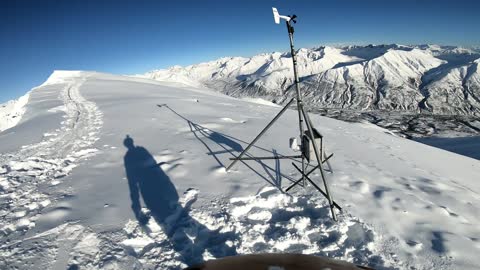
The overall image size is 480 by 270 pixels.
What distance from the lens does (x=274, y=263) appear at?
12.4 ft

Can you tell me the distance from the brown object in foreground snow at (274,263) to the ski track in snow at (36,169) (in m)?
5.46

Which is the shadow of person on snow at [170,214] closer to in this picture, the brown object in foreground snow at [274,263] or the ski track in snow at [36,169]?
the brown object in foreground snow at [274,263]

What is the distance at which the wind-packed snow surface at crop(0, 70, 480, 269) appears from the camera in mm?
5934

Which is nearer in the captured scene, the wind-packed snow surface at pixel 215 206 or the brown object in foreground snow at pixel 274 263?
the brown object in foreground snow at pixel 274 263

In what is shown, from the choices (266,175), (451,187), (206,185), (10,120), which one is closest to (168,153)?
(206,185)

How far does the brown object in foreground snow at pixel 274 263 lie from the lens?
12.1 ft

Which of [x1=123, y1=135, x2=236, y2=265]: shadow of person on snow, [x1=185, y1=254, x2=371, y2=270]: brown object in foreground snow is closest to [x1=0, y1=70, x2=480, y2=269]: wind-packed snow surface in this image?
[x1=123, y1=135, x2=236, y2=265]: shadow of person on snow

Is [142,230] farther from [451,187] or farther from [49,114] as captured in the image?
[49,114]

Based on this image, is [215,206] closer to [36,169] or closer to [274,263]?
[274,263]

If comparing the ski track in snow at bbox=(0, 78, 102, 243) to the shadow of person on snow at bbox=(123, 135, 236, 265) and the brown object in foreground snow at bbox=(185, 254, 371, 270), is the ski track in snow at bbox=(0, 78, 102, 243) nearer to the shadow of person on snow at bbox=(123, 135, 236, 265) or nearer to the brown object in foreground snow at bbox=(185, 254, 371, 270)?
the shadow of person on snow at bbox=(123, 135, 236, 265)

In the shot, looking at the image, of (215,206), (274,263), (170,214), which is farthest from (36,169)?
(274,263)

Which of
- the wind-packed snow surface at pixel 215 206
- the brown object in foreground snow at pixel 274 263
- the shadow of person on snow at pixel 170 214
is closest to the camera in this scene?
→ the brown object in foreground snow at pixel 274 263

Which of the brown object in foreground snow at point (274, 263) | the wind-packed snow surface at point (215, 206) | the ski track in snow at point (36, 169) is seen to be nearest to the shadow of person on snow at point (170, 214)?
the wind-packed snow surface at point (215, 206)

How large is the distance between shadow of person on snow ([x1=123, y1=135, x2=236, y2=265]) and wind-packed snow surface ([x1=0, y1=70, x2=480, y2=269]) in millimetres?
33
